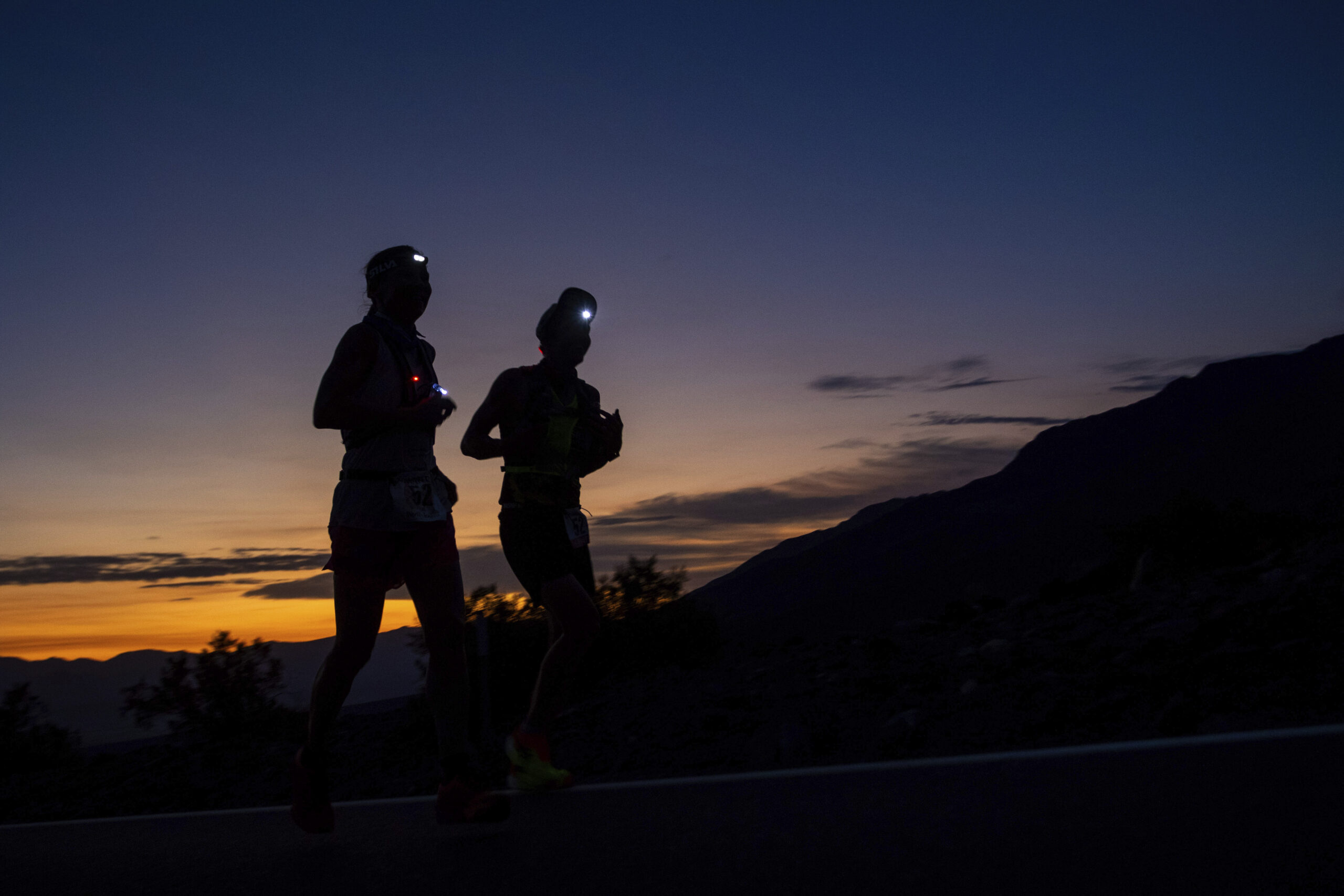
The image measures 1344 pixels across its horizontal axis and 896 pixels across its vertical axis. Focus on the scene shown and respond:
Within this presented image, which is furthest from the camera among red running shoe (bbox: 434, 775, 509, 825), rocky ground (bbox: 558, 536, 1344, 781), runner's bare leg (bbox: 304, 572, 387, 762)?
rocky ground (bbox: 558, 536, 1344, 781)

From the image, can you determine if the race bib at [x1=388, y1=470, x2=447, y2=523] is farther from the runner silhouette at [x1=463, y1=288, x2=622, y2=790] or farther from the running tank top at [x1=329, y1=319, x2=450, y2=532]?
the runner silhouette at [x1=463, y1=288, x2=622, y2=790]

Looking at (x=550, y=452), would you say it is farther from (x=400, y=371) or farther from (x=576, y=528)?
(x=400, y=371)

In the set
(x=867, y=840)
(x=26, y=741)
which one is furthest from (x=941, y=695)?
(x=26, y=741)

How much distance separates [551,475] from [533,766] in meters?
1.14

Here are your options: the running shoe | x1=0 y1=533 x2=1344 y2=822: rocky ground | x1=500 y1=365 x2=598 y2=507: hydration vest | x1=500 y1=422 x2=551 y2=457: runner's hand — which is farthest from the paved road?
x1=0 y1=533 x2=1344 y2=822: rocky ground

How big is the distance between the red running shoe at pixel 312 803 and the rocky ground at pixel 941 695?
273 centimetres

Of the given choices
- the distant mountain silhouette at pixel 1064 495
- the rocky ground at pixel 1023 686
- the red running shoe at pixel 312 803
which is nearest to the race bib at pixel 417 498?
the red running shoe at pixel 312 803

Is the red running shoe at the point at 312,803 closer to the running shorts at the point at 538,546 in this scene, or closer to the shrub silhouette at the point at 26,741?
the running shorts at the point at 538,546

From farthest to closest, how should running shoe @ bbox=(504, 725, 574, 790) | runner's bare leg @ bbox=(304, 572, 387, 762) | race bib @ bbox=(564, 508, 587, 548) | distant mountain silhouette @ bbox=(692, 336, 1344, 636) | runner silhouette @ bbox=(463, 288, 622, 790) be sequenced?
distant mountain silhouette @ bbox=(692, 336, 1344, 636) < race bib @ bbox=(564, 508, 587, 548) < runner silhouette @ bbox=(463, 288, 622, 790) < running shoe @ bbox=(504, 725, 574, 790) < runner's bare leg @ bbox=(304, 572, 387, 762)

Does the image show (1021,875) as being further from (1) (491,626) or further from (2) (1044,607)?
(1) (491,626)

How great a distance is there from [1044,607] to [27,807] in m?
8.31

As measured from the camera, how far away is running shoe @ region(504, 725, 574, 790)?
12.6 ft

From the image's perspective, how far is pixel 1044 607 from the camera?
26.2 feet

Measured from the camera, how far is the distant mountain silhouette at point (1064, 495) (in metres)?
57.8
